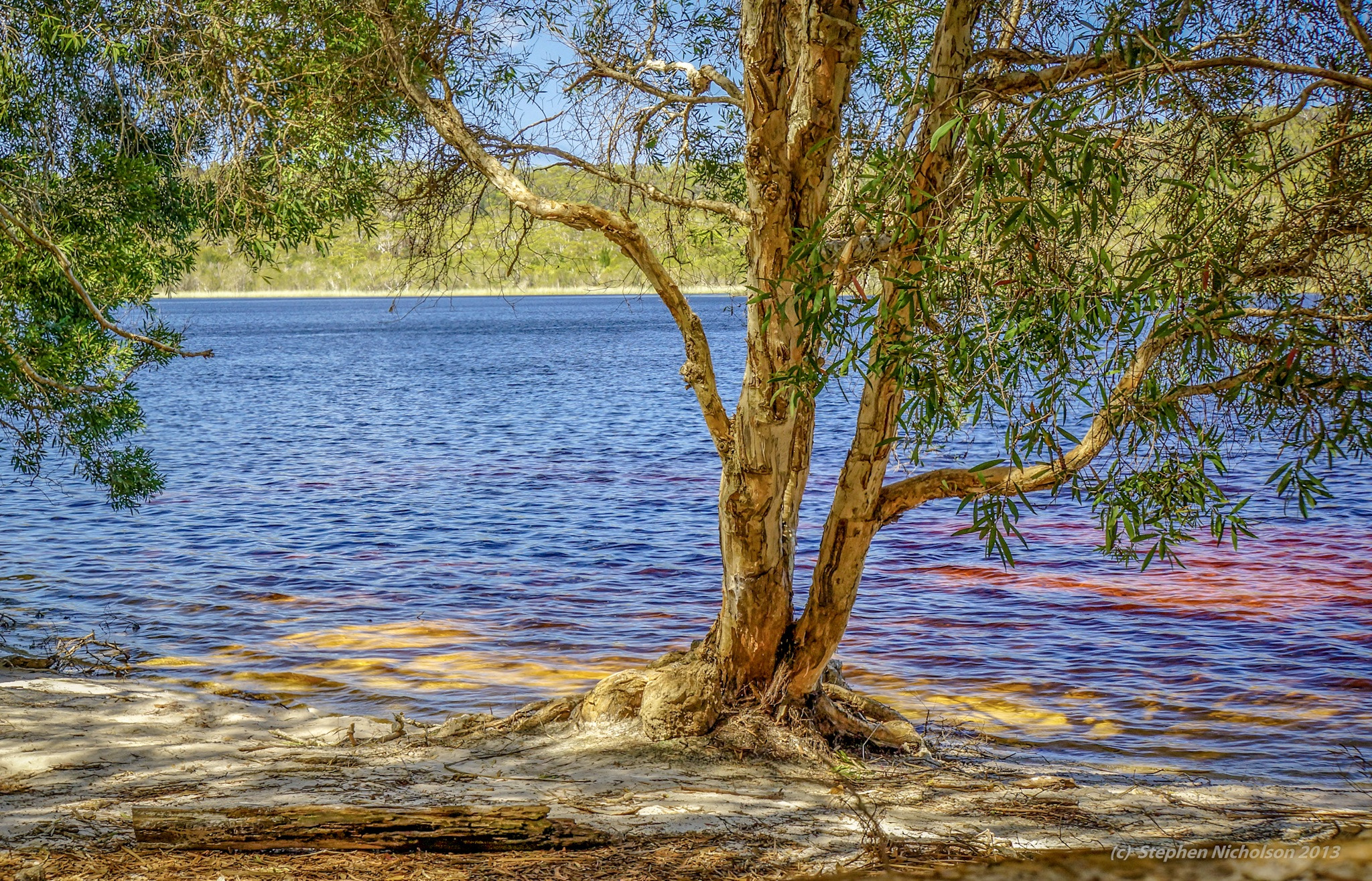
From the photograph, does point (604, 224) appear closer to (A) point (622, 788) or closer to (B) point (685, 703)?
(B) point (685, 703)

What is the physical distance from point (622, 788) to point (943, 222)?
3.88 meters

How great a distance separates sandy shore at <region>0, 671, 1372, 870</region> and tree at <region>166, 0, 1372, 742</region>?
72cm

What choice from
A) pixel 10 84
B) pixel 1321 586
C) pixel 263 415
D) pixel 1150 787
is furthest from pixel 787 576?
pixel 263 415

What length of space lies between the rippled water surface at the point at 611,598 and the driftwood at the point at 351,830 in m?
3.42

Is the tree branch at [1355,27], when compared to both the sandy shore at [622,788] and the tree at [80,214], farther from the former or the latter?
the tree at [80,214]

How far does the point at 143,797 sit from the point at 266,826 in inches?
56.2

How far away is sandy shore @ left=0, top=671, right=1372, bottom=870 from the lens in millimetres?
5305

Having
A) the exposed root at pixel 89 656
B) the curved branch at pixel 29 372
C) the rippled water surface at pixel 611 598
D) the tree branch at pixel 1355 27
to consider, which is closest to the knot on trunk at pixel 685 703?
the rippled water surface at pixel 611 598

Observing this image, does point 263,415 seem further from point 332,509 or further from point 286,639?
point 286,639

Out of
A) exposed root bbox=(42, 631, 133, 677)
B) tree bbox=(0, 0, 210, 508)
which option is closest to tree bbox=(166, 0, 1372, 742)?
tree bbox=(0, 0, 210, 508)

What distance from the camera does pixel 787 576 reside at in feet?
23.1

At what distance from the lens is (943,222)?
13.6 feet

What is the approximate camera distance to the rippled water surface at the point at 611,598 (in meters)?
10.2

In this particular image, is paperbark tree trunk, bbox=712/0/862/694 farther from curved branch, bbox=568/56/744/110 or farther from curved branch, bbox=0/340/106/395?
curved branch, bbox=0/340/106/395
